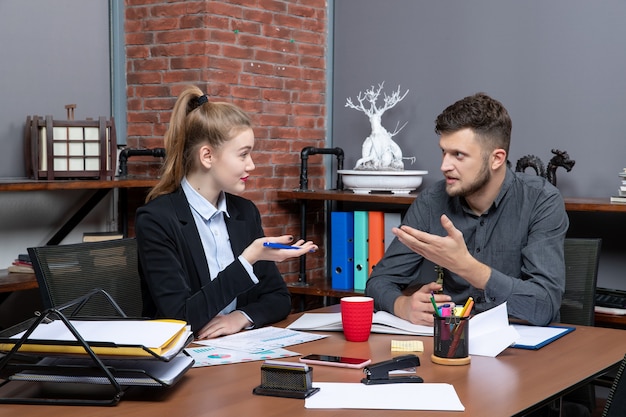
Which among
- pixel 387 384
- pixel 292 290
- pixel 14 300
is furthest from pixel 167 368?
pixel 292 290

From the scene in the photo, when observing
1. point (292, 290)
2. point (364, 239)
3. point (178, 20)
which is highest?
point (178, 20)

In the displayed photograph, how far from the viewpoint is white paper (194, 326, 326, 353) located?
1896mm

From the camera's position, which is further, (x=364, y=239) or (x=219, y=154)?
(x=364, y=239)

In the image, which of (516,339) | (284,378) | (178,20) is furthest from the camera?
(178,20)

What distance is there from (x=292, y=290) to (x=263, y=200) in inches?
17.3

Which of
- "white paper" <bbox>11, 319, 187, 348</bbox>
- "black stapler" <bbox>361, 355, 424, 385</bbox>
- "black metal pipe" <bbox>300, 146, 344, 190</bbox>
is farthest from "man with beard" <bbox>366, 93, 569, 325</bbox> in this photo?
"black metal pipe" <bbox>300, 146, 344, 190</bbox>

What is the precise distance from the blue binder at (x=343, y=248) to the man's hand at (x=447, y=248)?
161cm

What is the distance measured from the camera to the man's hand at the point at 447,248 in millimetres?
2074

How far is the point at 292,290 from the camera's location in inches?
151

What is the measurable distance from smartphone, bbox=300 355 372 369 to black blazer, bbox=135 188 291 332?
0.39 metres

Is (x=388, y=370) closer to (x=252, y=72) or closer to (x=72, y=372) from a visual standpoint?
(x=72, y=372)

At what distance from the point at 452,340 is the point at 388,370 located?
182 millimetres

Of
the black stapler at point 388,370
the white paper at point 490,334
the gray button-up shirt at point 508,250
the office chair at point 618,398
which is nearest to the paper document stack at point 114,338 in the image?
the black stapler at point 388,370

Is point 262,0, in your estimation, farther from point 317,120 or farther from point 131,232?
point 131,232
